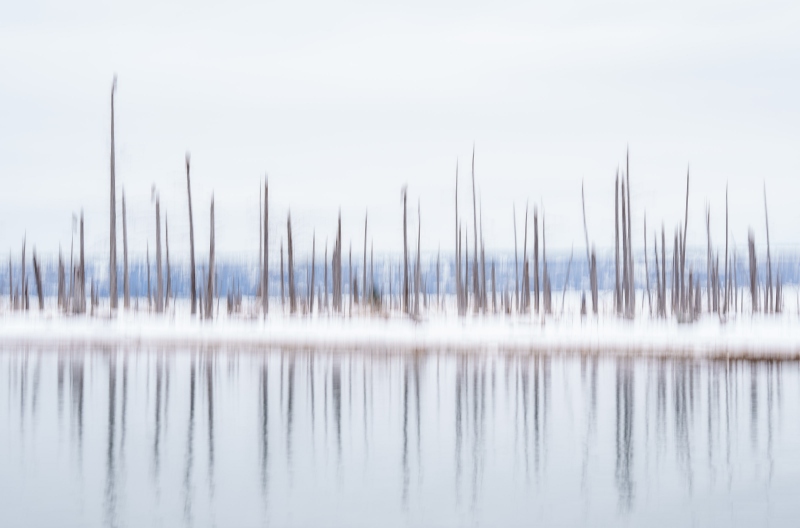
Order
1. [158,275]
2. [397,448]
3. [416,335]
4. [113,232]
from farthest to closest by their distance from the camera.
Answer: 1. [158,275]
2. [113,232]
3. [416,335]
4. [397,448]

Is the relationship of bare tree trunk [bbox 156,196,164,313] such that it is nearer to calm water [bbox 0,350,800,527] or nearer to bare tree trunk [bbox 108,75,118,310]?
bare tree trunk [bbox 108,75,118,310]

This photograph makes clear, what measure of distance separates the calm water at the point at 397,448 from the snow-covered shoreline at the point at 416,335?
233 inches

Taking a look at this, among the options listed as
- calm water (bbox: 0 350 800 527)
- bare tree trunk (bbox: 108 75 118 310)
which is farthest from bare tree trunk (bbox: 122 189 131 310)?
calm water (bbox: 0 350 800 527)

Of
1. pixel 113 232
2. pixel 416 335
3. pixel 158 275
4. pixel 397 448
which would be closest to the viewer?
pixel 397 448

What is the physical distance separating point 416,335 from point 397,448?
18374 mm

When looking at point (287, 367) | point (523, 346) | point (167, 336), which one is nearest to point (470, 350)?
point (523, 346)

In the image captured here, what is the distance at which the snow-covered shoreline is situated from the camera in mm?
27000

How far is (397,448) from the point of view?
1251 cm

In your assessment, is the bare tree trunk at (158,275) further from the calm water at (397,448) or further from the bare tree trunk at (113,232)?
the calm water at (397,448)

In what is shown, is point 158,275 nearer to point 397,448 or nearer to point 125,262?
point 125,262

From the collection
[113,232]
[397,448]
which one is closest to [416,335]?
[113,232]

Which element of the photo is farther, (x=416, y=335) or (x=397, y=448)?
(x=416, y=335)

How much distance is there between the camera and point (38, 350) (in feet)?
88.6

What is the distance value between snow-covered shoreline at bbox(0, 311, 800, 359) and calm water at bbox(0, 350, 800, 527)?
591 centimetres
